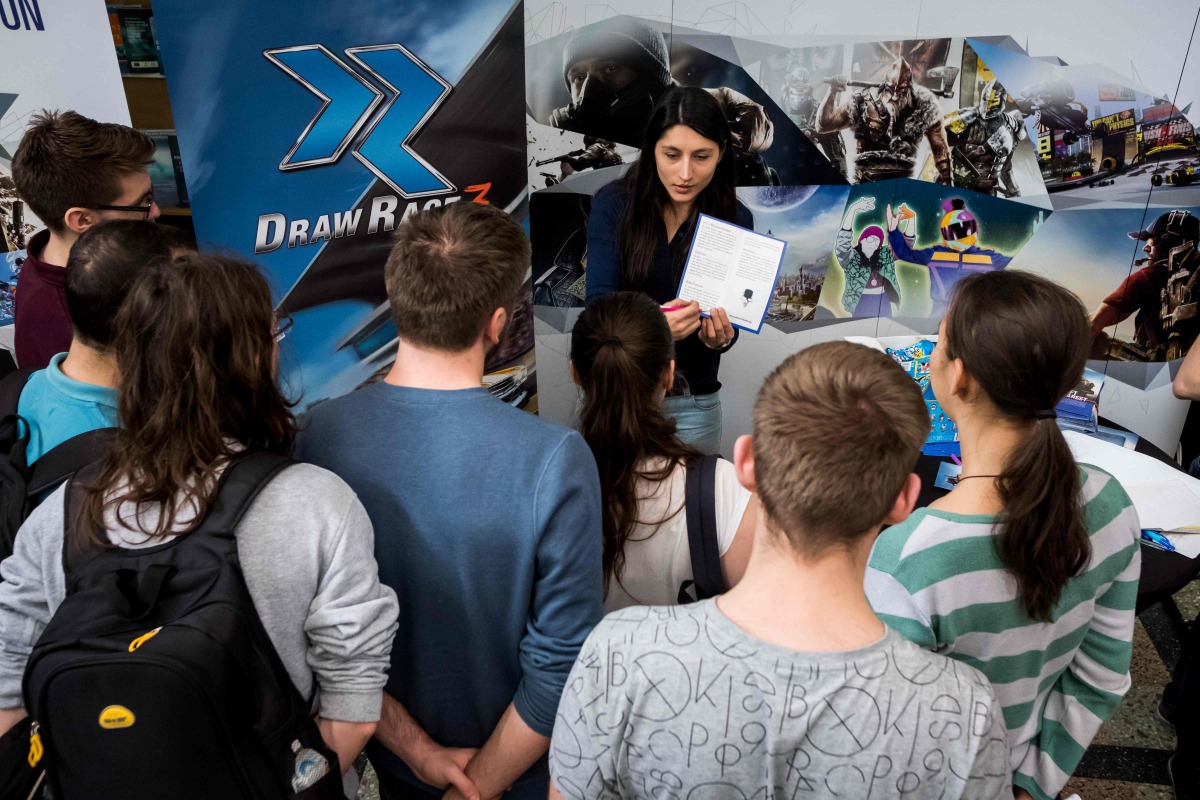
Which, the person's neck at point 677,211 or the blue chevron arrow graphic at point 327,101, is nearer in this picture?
the blue chevron arrow graphic at point 327,101

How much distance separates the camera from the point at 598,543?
4.05 ft

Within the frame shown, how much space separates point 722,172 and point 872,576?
5.50 feet

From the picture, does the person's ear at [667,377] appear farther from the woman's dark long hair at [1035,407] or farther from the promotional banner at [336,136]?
the promotional banner at [336,136]

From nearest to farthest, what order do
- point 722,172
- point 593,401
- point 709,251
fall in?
point 593,401 → point 709,251 → point 722,172

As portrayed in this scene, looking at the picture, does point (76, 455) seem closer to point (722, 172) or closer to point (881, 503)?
point (881, 503)

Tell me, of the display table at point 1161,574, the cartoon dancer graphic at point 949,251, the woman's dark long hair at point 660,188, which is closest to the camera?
the display table at point 1161,574

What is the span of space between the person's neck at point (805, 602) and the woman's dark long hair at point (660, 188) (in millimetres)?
1696

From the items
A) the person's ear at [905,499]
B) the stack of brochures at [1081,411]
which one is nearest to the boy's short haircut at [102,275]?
the person's ear at [905,499]

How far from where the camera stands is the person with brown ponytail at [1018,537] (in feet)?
4.00

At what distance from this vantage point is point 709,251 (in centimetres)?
242

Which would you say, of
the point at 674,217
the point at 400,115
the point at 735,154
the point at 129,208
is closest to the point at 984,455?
the point at 674,217

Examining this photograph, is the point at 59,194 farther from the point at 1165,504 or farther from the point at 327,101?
the point at 1165,504

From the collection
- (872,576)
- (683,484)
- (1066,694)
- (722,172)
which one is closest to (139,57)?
(722,172)

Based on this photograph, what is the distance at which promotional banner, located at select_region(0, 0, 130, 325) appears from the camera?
2.23 meters
